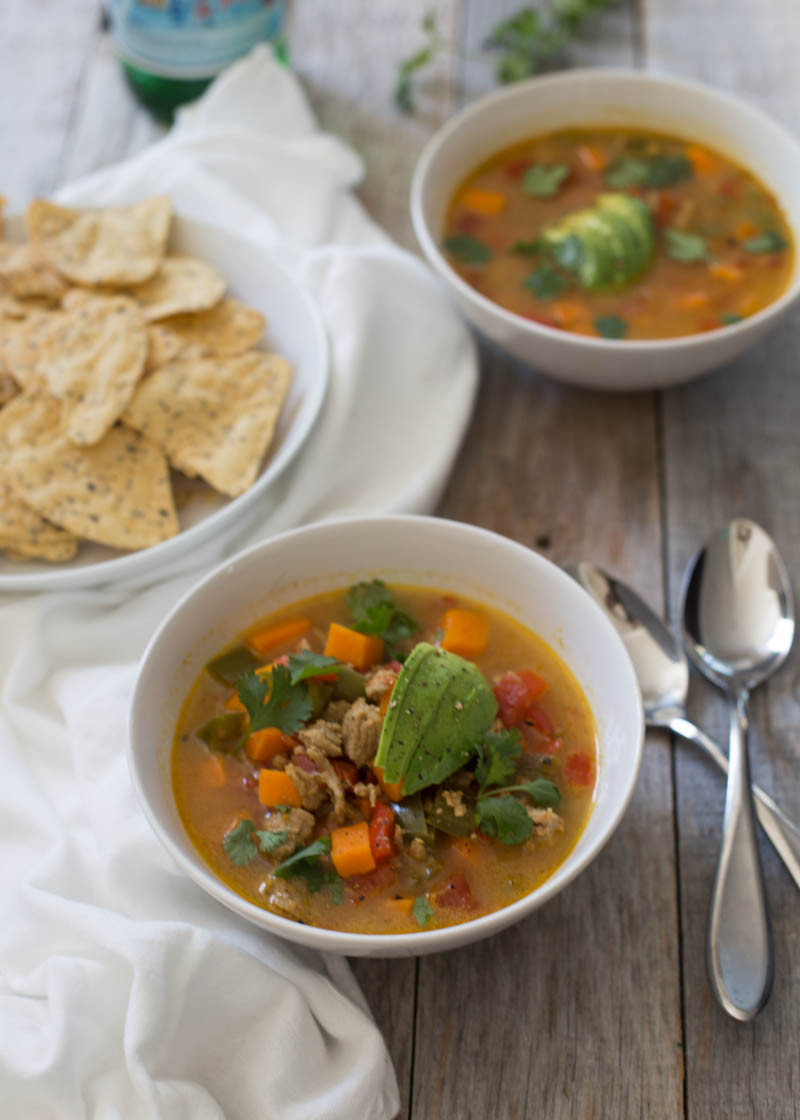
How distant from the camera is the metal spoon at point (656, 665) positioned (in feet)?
6.77

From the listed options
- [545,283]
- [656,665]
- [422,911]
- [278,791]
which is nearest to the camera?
[422,911]

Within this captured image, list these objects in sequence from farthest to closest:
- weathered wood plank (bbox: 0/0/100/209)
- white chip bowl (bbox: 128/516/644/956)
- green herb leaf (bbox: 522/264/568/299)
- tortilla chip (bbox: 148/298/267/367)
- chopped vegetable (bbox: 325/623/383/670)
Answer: weathered wood plank (bbox: 0/0/100/209) < green herb leaf (bbox: 522/264/568/299) < tortilla chip (bbox: 148/298/267/367) < chopped vegetable (bbox: 325/623/383/670) < white chip bowl (bbox: 128/516/644/956)

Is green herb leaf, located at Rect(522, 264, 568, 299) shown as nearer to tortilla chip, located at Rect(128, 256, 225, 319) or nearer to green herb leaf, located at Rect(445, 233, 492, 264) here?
green herb leaf, located at Rect(445, 233, 492, 264)

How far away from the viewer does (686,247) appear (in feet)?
9.52

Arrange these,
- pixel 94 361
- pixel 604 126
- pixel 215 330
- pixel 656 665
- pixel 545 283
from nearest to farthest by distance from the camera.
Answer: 1. pixel 656 665
2. pixel 94 361
3. pixel 215 330
4. pixel 545 283
5. pixel 604 126

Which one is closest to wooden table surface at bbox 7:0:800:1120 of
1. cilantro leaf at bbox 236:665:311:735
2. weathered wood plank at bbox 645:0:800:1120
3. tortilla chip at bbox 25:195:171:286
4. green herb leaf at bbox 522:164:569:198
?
weathered wood plank at bbox 645:0:800:1120

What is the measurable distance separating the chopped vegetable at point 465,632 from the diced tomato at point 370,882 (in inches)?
17.1

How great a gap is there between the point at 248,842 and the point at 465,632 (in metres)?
0.56

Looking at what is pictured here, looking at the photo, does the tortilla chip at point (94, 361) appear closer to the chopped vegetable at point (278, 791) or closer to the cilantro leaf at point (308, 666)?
the cilantro leaf at point (308, 666)

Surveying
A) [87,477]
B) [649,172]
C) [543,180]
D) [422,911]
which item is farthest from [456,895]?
[649,172]

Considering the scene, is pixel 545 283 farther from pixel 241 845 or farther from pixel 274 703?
pixel 241 845

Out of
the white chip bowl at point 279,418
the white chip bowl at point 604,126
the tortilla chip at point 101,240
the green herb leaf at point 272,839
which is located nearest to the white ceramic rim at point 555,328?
the white chip bowl at point 604,126

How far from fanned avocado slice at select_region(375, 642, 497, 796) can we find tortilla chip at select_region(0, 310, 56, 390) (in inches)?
48.9

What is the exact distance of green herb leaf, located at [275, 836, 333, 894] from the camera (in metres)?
1.78
